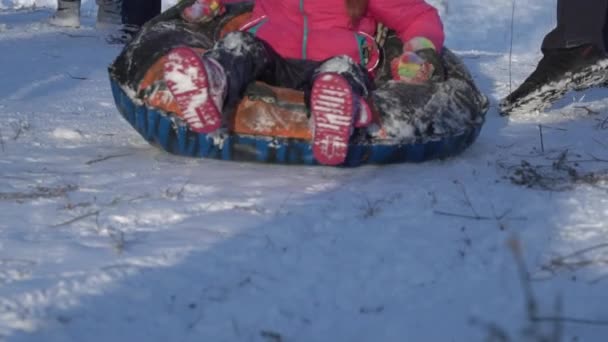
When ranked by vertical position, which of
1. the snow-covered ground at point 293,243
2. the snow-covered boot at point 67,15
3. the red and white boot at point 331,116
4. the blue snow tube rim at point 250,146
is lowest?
the snow-covered ground at point 293,243

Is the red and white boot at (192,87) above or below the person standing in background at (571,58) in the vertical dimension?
below

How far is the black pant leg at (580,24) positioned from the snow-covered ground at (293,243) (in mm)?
464

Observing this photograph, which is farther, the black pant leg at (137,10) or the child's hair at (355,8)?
the black pant leg at (137,10)

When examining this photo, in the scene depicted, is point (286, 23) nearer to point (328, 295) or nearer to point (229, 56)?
point (229, 56)

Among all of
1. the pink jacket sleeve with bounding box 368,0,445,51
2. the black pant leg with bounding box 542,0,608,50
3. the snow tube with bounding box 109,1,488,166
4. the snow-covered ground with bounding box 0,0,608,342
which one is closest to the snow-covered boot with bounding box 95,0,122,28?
the snow-covered ground with bounding box 0,0,608,342

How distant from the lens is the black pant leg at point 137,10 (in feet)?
17.5

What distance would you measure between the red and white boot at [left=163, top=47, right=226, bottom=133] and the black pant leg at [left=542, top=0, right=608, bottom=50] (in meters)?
1.70

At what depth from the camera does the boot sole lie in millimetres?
2395

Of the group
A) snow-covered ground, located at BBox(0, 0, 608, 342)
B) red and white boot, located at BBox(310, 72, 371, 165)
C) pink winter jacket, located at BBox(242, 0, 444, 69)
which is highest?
pink winter jacket, located at BBox(242, 0, 444, 69)

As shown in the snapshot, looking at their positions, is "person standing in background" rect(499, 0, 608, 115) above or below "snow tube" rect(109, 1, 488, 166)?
above

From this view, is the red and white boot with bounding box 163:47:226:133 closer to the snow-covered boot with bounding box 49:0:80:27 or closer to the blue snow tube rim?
the blue snow tube rim

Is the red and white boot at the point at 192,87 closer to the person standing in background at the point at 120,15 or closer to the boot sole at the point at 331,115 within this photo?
the boot sole at the point at 331,115

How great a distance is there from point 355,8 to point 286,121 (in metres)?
0.65

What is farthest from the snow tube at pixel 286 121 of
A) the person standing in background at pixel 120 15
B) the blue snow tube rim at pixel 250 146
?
the person standing in background at pixel 120 15
